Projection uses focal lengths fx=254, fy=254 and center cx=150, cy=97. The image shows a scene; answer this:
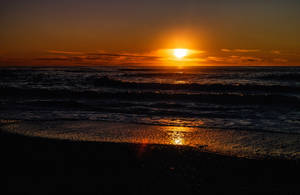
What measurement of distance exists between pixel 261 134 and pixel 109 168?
15.2ft

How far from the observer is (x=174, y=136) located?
6.84 m

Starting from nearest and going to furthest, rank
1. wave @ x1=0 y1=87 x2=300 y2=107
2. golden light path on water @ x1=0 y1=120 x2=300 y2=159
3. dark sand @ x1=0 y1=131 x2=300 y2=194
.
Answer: dark sand @ x1=0 y1=131 x2=300 y2=194, golden light path on water @ x1=0 y1=120 x2=300 y2=159, wave @ x1=0 y1=87 x2=300 y2=107

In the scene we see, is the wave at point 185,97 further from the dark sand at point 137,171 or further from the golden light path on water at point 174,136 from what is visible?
the dark sand at point 137,171

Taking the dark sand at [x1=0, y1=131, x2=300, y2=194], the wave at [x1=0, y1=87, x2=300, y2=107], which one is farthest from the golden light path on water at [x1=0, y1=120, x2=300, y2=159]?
the wave at [x1=0, y1=87, x2=300, y2=107]

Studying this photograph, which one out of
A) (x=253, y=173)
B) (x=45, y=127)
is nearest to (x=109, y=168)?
(x=253, y=173)

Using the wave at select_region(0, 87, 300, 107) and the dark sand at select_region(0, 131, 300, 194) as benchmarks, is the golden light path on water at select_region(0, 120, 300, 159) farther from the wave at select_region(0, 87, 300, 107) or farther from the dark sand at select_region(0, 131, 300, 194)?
the wave at select_region(0, 87, 300, 107)

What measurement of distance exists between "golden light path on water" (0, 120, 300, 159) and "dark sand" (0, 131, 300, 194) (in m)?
0.51

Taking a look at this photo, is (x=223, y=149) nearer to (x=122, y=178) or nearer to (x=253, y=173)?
(x=253, y=173)

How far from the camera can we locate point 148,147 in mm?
5742

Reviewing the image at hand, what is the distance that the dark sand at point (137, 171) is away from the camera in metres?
3.74

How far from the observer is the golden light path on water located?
18.4 ft

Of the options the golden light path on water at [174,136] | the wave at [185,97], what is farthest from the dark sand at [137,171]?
the wave at [185,97]

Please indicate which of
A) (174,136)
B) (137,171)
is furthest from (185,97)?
(137,171)

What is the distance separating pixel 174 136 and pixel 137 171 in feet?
8.59
